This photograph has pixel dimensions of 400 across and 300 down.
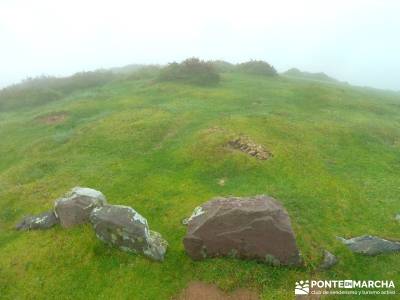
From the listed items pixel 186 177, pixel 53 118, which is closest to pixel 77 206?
pixel 186 177

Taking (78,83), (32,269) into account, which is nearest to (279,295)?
(32,269)

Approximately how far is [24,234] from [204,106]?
1034 inches

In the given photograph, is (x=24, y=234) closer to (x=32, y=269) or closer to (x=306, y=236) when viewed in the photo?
(x=32, y=269)

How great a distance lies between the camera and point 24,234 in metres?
24.5

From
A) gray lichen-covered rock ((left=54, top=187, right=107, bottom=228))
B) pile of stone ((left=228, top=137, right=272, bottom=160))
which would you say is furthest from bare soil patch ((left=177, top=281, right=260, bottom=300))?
pile of stone ((left=228, top=137, right=272, bottom=160))

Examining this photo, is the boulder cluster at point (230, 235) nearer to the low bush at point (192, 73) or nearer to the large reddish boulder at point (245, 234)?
the large reddish boulder at point (245, 234)

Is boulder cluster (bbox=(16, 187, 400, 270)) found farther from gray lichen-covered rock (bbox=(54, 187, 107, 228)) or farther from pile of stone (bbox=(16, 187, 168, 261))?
gray lichen-covered rock (bbox=(54, 187, 107, 228))

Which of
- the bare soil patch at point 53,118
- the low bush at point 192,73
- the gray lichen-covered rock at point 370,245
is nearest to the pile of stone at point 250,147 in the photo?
the gray lichen-covered rock at point 370,245

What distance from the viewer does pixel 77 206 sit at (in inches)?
912

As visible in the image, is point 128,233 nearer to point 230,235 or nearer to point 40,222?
point 230,235

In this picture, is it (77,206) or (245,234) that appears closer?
(245,234)

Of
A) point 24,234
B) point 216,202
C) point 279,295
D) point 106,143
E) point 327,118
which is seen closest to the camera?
point 279,295

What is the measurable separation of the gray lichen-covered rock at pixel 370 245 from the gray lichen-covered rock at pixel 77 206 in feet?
44.5

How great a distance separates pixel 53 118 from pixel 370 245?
125ft
